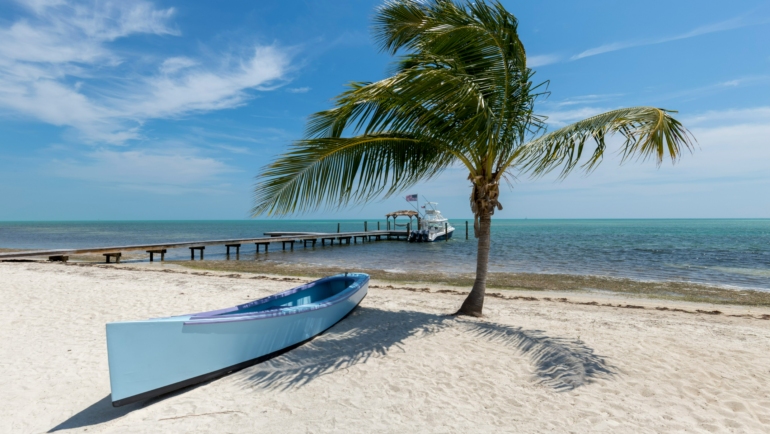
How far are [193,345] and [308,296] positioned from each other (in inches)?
124

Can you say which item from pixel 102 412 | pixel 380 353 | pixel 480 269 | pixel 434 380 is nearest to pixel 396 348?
pixel 380 353

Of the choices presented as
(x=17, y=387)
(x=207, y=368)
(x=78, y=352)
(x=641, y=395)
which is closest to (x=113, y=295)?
(x=78, y=352)

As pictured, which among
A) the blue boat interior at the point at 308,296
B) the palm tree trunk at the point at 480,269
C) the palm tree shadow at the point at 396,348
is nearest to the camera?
the palm tree shadow at the point at 396,348

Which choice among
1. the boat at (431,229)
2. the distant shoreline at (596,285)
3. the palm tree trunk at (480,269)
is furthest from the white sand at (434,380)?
the boat at (431,229)

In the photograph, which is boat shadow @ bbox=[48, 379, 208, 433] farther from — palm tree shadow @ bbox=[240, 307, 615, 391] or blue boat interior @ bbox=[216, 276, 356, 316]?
blue boat interior @ bbox=[216, 276, 356, 316]

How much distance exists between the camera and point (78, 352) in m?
5.28

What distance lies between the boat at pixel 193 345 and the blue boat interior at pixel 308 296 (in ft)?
0.36

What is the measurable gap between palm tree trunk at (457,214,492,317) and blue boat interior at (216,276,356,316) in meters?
2.22

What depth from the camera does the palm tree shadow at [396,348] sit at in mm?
4410

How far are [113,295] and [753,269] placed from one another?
23089mm

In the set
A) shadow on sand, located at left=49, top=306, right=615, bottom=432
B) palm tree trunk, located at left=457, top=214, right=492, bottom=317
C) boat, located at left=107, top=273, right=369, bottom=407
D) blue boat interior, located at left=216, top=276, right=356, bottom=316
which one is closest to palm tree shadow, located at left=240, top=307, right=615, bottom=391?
shadow on sand, located at left=49, top=306, right=615, bottom=432

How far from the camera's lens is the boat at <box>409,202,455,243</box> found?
123 feet

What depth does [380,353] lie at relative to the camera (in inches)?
204

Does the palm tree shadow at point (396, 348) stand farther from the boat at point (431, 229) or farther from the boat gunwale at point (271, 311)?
the boat at point (431, 229)
